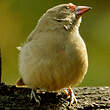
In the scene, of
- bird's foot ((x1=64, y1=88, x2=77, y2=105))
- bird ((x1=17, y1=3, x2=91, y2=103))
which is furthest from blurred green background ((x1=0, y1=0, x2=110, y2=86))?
bird ((x1=17, y1=3, x2=91, y2=103))

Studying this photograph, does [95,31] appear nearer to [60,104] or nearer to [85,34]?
[85,34]

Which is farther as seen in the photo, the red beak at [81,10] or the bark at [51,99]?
the red beak at [81,10]

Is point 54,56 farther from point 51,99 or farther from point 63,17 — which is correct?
point 63,17

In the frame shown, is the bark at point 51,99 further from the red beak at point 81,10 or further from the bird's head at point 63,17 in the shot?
the red beak at point 81,10

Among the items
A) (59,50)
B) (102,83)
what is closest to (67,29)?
(59,50)

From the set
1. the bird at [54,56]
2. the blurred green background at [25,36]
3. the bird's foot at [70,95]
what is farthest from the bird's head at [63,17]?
the blurred green background at [25,36]

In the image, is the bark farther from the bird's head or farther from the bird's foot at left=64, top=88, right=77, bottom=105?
the bird's head

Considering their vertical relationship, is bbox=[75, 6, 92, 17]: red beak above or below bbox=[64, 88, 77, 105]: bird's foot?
above

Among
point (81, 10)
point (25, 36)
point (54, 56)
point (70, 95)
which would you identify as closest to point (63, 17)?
point (81, 10)
